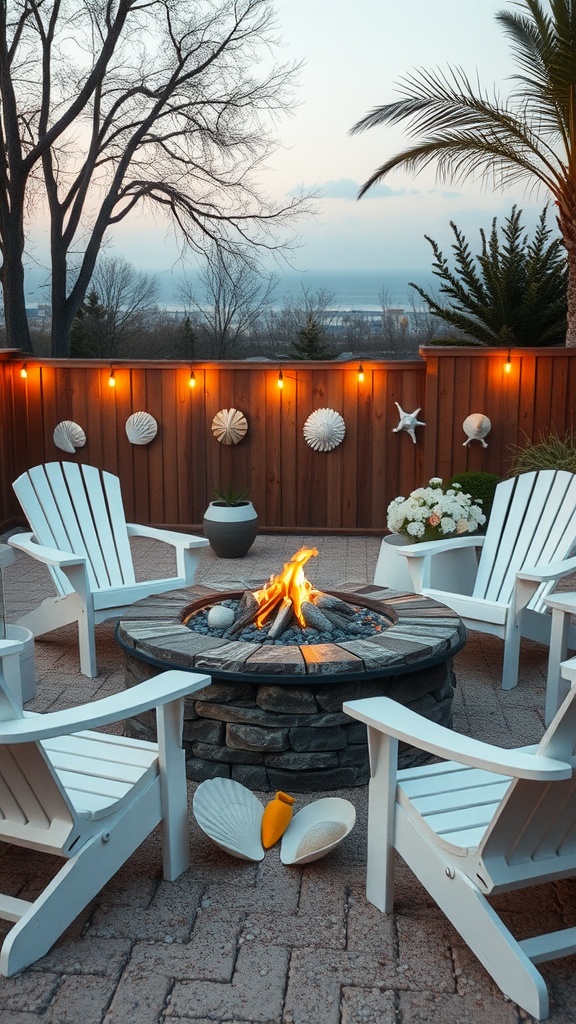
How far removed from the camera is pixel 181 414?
7055mm

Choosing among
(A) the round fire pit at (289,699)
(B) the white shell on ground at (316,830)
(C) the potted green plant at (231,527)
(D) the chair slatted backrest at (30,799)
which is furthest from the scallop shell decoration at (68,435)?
(D) the chair slatted backrest at (30,799)

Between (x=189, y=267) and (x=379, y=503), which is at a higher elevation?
(x=189, y=267)

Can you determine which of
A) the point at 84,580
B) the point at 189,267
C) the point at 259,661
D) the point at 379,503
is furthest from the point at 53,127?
the point at 259,661

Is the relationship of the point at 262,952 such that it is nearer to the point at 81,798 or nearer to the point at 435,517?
the point at 81,798

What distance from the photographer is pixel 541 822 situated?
1795 mm

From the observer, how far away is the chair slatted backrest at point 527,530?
12.9 feet

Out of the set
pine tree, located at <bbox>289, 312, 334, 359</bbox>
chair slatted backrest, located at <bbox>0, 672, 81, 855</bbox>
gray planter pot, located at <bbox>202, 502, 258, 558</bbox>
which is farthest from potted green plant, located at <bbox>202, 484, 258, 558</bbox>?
pine tree, located at <bbox>289, 312, 334, 359</bbox>

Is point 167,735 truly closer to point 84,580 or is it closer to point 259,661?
point 259,661

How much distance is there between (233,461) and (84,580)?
335 cm

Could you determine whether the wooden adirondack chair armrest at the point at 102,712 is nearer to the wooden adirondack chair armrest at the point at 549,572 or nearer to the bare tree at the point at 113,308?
the wooden adirondack chair armrest at the point at 549,572

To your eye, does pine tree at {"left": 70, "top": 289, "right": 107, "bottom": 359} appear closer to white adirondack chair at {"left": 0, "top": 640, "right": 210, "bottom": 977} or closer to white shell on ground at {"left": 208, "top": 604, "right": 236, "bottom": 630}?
white shell on ground at {"left": 208, "top": 604, "right": 236, "bottom": 630}

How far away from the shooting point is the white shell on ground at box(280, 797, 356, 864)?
2383mm

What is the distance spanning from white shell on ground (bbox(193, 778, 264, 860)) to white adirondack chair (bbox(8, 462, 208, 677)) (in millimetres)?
1487

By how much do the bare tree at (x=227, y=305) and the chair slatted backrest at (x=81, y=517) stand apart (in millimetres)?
9212
